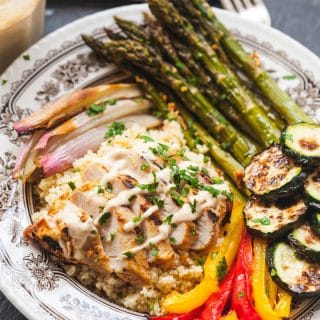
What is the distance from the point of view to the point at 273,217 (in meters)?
5.37

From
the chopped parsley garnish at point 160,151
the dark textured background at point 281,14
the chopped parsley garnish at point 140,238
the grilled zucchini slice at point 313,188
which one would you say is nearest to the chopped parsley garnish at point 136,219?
the chopped parsley garnish at point 140,238

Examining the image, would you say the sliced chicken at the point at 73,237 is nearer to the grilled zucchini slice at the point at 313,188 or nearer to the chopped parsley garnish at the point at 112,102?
the chopped parsley garnish at the point at 112,102

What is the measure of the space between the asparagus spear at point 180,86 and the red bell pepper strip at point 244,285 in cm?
105

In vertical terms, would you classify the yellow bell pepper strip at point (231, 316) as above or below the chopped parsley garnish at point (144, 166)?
below

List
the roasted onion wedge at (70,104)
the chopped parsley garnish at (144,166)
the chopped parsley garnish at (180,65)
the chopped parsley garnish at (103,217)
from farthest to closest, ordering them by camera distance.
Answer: the chopped parsley garnish at (180,65)
the roasted onion wedge at (70,104)
the chopped parsley garnish at (144,166)
the chopped parsley garnish at (103,217)

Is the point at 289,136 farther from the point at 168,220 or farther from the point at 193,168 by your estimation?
the point at 168,220

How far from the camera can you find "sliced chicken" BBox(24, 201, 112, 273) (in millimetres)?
5152

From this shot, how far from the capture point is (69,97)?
6.34 metres

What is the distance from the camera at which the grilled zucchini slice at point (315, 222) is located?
16.8 feet

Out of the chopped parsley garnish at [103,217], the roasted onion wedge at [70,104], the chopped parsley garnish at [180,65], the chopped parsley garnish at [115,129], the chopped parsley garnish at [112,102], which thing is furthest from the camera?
the chopped parsley garnish at [180,65]

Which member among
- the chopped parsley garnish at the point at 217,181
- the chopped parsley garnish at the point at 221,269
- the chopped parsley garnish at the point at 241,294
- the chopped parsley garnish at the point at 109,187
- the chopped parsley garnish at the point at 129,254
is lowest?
the chopped parsley garnish at the point at 241,294

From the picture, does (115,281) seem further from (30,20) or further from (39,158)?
(30,20)

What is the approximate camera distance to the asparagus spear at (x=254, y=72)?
632cm

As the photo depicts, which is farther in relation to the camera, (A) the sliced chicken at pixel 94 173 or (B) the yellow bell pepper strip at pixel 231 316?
(A) the sliced chicken at pixel 94 173
